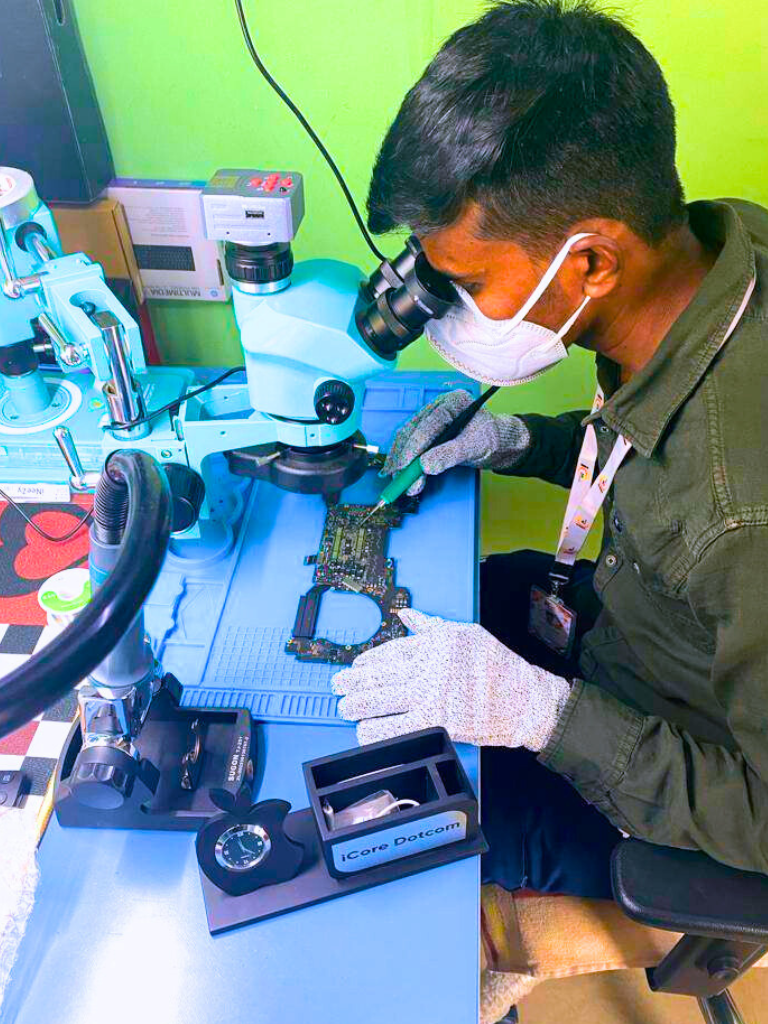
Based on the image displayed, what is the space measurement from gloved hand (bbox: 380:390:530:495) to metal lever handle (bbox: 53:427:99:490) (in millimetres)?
471

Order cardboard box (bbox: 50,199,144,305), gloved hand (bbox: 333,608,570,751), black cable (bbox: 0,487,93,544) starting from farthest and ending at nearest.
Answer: cardboard box (bbox: 50,199,144,305)
black cable (bbox: 0,487,93,544)
gloved hand (bbox: 333,608,570,751)

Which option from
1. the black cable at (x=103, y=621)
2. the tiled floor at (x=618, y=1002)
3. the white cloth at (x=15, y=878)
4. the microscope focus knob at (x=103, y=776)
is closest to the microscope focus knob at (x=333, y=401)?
the black cable at (x=103, y=621)

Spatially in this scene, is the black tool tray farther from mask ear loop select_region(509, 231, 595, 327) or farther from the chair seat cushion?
mask ear loop select_region(509, 231, 595, 327)

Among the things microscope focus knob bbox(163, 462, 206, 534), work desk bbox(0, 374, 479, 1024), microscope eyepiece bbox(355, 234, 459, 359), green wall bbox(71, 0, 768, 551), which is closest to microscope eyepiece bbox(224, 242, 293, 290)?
microscope eyepiece bbox(355, 234, 459, 359)

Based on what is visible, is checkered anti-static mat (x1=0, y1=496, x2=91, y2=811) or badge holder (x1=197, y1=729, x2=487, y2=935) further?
checkered anti-static mat (x1=0, y1=496, x2=91, y2=811)

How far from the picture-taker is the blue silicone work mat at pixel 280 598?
3.14 feet

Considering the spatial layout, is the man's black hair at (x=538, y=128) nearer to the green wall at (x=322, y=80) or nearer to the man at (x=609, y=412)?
the man at (x=609, y=412)

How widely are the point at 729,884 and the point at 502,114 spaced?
0.85m

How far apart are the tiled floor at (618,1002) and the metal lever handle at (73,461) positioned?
1.34 m

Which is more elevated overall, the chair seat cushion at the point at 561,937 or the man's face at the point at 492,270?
the man's face at the point at 492,270

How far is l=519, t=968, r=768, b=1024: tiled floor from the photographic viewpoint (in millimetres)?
1517

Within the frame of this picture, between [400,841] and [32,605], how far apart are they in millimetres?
643

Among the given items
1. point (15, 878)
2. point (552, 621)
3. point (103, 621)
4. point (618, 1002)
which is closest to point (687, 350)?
point (552, 621)

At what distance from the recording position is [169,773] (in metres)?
0.84
